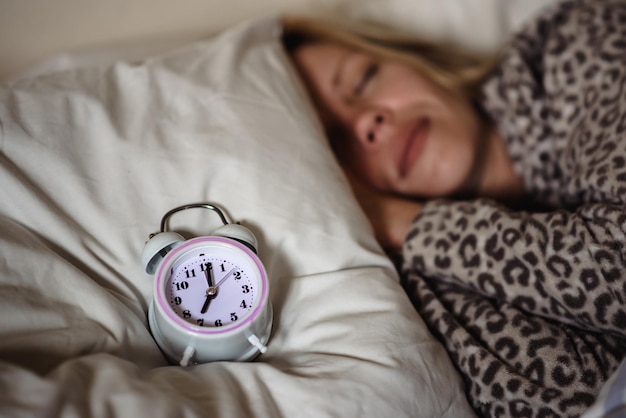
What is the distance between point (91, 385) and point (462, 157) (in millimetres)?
821

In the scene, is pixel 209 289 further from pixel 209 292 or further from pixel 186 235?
pixel 186 235

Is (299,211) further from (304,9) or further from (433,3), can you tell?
(433,3)

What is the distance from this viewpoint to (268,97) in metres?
0.98

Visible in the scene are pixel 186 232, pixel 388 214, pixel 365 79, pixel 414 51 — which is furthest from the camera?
pixel 414 51

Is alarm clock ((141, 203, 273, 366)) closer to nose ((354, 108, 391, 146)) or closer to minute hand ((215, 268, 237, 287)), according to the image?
minute hand ((215, 268, 237, 287))

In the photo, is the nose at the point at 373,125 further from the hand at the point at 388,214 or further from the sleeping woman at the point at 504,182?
the hand at the point at 388,214

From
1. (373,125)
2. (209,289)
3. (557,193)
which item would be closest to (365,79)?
(373,125)

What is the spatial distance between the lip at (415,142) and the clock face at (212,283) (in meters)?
0.53

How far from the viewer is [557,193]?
1.14 metres

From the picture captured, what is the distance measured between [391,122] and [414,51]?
38cm

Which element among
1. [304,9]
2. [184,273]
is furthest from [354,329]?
[304,9]

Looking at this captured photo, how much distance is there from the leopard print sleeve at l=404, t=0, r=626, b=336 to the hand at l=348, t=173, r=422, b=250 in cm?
6

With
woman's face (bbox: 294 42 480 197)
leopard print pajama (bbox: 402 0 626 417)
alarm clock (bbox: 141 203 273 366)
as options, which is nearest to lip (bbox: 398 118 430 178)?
woman's face (bbox: 294 42 480 197)

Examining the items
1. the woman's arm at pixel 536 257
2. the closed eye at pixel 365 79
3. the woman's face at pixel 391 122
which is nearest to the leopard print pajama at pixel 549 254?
the woman's arm at pixel 536 257
